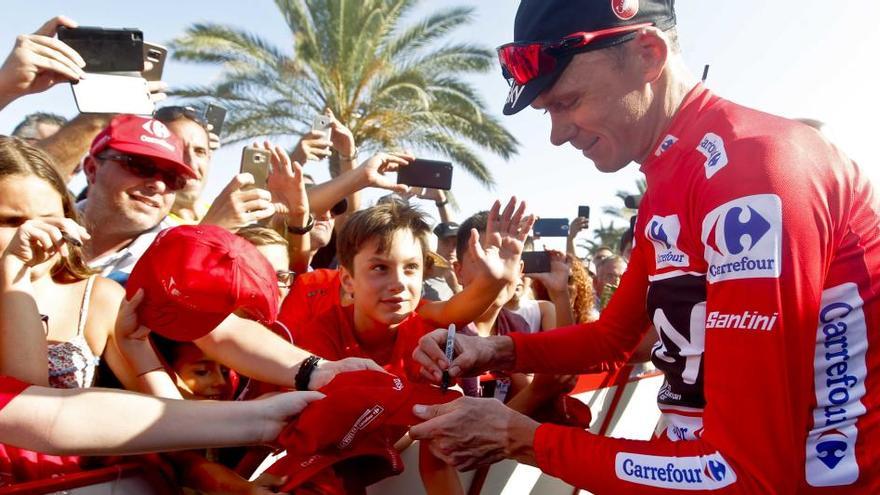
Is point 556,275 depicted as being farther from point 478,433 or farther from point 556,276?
point 478,433

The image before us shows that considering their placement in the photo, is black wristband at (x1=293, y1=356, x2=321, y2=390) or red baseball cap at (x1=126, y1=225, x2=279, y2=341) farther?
black wristband at (x1=293, y1=356, x2=321, y2=390)

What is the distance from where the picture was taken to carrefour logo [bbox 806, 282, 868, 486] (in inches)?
69.6

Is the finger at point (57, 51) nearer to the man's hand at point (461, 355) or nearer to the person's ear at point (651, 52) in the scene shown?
the man's hand at point (461, 355)

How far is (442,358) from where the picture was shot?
2559 millimetres

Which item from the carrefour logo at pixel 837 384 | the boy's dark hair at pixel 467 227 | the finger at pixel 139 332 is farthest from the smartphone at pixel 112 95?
the carrefour logo at pixel 837 384

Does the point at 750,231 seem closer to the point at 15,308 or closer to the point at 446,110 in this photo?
the point at 15,308

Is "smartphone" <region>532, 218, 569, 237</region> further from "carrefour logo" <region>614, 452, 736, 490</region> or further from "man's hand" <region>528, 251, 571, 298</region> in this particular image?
"carrefour logo" <region>614, 452, 736, 490</region>

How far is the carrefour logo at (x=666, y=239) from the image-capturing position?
6.31 ft

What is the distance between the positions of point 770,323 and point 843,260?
0.34 m

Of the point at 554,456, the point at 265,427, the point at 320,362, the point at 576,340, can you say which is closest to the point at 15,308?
the point at 265,427

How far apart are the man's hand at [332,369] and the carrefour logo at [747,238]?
3.71 ft

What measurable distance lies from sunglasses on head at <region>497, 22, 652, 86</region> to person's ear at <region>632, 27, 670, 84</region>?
0.11 feet

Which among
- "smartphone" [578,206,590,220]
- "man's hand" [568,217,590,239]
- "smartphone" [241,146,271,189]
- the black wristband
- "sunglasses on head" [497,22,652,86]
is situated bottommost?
"man's hand" [568,217,590,239]

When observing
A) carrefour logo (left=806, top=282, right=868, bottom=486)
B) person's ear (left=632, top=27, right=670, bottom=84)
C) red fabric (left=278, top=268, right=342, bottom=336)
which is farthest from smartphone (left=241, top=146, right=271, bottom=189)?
carrefour logo (left=806, top=282, right=868, bottom=486)
